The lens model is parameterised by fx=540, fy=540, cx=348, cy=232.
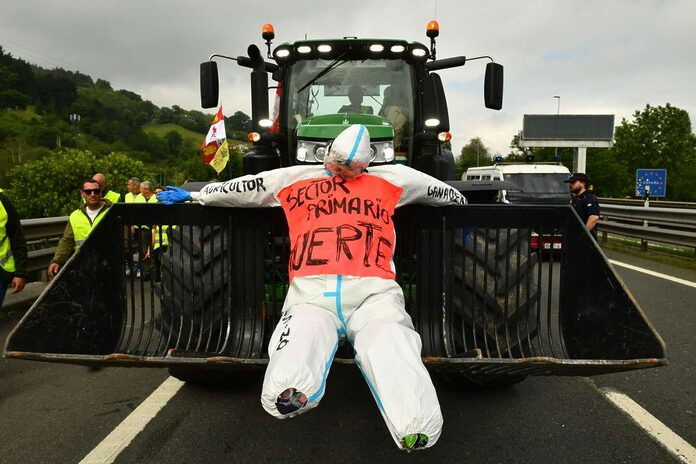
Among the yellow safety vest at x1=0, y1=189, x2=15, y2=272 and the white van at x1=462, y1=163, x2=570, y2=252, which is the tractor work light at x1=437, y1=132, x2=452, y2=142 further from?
the white van at x1=462, y1=163, x2=570, y2=252

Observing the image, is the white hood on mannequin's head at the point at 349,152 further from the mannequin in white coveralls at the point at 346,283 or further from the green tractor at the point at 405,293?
the green tractor at the point at 405,293

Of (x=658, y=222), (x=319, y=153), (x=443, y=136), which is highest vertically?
(x=443, y=136)

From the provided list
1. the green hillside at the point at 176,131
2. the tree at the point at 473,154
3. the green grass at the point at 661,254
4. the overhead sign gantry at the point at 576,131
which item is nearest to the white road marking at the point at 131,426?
the green grass at the point at 661,254

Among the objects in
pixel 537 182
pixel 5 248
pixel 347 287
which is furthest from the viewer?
pixel 537 182

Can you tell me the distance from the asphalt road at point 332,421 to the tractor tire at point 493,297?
52 centimetres

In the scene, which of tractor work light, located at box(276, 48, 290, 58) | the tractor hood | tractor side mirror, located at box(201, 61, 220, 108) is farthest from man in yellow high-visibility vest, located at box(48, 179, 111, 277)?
the tractor hood

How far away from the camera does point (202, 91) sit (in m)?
4.95

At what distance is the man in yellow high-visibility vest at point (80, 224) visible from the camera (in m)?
6.22

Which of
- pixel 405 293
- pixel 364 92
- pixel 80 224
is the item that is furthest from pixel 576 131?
pixel 405 293

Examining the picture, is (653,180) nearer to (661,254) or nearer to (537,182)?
(661,254)

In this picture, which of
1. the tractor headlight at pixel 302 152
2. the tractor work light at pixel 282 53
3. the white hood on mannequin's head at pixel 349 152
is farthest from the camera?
the tractor work light at pixel 282 53

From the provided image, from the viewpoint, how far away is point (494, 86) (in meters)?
4.99

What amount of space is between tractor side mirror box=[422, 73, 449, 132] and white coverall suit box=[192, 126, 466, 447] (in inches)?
68.6

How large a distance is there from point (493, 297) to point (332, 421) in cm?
130
